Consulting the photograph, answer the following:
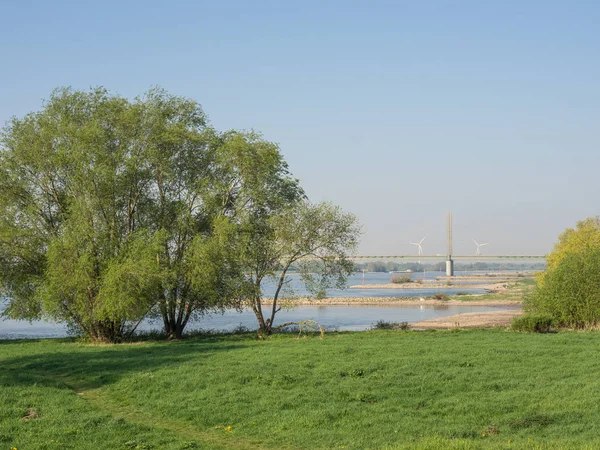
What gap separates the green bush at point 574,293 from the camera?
37.9m

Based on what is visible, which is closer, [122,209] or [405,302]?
[122,209]

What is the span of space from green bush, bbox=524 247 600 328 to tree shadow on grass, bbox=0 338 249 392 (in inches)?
775

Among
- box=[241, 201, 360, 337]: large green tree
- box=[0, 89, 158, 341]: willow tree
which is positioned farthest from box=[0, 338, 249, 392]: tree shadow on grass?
box=[241, 201, 360, 337]: large green tree

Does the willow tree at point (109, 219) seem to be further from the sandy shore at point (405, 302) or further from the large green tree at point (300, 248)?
the sandy shore at point (405, 302)

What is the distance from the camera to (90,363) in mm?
24859

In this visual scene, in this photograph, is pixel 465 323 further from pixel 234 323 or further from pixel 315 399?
pixel 315 399

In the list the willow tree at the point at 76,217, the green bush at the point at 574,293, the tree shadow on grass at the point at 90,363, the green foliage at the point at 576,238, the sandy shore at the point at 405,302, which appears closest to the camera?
the tree shadow on grass at the point at 90,363

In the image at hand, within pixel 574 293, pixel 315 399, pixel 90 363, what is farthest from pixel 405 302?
pixel 315 399

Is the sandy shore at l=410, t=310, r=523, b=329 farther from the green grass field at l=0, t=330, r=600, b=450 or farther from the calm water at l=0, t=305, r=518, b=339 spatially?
the green grass field at l=0, t=330, r=600, b=450

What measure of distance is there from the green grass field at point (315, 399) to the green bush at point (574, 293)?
12.8m

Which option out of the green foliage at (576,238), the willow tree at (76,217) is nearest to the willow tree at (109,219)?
the willow tree at (76,217)

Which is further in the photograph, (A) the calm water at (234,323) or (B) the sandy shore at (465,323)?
(A) the calm water at (234,323)

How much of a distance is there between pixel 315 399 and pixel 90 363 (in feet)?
38.0

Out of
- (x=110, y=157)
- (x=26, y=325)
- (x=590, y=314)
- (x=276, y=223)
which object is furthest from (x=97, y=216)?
(x=26, y=325)
